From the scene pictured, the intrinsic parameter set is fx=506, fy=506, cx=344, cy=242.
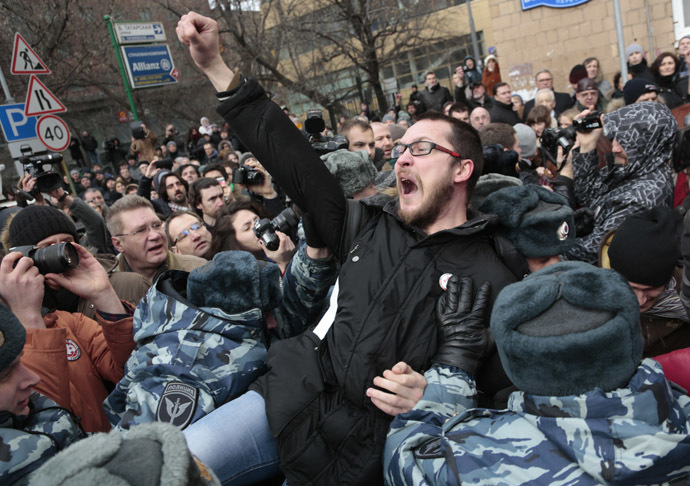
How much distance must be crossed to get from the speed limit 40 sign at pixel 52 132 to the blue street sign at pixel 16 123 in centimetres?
55

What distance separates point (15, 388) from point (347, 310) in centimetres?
110

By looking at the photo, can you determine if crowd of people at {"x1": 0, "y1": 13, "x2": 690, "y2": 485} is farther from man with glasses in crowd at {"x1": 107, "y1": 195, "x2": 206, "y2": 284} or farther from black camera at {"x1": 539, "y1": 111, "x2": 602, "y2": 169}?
black camera at {"x1": 539, "y1": 111, "x2": 602, "y2": 169}

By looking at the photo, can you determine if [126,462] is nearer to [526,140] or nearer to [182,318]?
[182,318]

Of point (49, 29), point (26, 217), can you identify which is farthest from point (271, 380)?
point (49, 29)

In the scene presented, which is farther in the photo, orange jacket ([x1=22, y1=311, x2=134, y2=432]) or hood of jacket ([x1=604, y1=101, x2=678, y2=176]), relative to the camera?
hood of jacket ([x1=604, y1=101, x2=678, y2=176])

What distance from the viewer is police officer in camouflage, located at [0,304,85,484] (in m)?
1.36

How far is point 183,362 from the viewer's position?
6.29ft

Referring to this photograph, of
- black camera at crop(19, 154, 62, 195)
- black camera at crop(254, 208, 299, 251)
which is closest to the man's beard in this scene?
black camera at crop(254, 208, 299, 251)

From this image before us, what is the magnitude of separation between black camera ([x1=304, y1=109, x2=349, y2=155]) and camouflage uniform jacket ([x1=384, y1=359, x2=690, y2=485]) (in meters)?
2.02

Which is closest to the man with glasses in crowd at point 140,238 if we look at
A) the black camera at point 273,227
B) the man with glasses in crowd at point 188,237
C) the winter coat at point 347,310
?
the man with glasses in crowd at point 188,237

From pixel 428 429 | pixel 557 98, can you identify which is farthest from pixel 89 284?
pixel 557 98

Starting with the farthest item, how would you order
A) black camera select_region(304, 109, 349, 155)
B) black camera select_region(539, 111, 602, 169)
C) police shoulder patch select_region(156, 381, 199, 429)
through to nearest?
black camera select_region(539, 111, 602, 169), black camera select_region(304, 109, 349, 155), police shoulder patch select_region(156, 381, 199, 429)

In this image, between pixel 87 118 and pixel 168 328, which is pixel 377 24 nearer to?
pixel 87 118

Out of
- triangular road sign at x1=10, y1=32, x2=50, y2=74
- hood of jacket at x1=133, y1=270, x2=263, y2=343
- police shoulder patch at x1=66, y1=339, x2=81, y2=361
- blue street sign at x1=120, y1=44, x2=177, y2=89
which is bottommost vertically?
police shoulder patch at x1=66, y1=339, x2=81, y2=361
